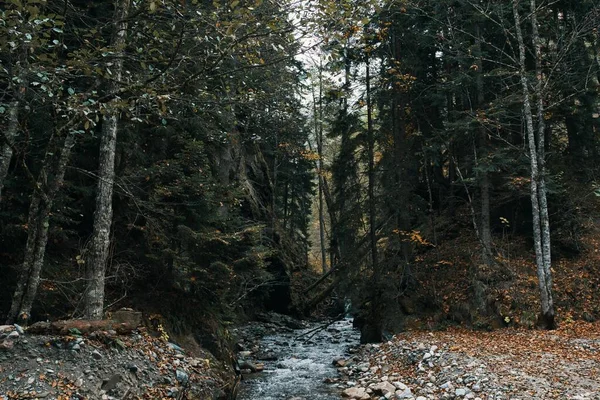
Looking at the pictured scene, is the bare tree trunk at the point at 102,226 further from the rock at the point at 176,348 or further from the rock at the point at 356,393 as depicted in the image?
the rock at the point at 356,393

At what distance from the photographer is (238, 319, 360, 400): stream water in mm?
10414

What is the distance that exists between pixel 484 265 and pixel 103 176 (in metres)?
12.5

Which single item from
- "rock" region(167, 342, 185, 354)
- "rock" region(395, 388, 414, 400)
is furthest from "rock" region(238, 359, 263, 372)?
"rock" region(395, 388, 414, 400)

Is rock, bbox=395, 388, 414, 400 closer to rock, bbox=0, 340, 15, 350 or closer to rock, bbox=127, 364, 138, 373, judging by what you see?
rock, bbox=127, 364, 138, 373

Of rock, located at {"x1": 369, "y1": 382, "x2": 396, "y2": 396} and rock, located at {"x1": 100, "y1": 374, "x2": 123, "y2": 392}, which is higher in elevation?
rock, located at {"x1": 100, "y1": 374, "x2": 123, "y2": 392}

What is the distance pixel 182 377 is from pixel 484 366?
6.52 m

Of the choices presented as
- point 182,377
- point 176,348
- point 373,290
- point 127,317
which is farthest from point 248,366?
point 127,317

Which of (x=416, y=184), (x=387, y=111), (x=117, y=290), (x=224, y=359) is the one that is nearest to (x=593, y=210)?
(x=416, y=184)

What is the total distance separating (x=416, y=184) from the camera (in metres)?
19.2

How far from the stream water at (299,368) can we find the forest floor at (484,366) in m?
0.84

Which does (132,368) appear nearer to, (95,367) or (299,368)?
(95,367)

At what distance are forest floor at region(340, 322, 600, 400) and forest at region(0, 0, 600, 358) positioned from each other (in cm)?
141

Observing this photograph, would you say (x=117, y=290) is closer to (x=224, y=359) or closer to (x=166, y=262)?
(x=166, y=262)

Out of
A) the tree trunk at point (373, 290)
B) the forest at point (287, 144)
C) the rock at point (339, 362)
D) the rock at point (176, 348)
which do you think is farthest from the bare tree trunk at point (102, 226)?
the tree trunk at point (373, 290)
